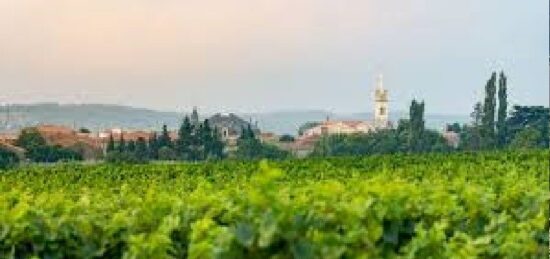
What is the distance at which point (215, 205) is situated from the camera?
5777 mm

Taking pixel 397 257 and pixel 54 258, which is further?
pixel 54 258

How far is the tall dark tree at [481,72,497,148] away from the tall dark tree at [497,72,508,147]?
0.50 metres

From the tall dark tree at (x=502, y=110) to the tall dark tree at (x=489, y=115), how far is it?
1.65 feet

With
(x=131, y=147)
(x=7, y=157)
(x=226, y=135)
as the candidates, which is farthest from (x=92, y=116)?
(x=7, y=157)

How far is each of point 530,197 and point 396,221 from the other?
1586 millimetres

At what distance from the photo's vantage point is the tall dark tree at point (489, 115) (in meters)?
90.7

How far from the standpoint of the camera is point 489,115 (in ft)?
301

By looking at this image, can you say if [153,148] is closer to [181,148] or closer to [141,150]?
[141,150]

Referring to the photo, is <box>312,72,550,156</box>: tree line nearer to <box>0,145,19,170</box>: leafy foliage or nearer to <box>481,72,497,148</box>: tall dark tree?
<box>481,72,497,148</box>: tall dark tree

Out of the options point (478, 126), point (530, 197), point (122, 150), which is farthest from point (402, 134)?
point (530, 197)

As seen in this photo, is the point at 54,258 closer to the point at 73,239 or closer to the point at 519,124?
the point at 73,239

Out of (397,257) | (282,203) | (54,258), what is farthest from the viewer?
(54,258)

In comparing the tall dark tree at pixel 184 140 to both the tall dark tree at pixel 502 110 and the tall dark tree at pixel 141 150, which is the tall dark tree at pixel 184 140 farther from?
the tall dark tree at pixel 502 110

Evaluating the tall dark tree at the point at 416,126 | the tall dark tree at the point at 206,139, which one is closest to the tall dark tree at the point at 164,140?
the tall dark tree at the point at 206,139
